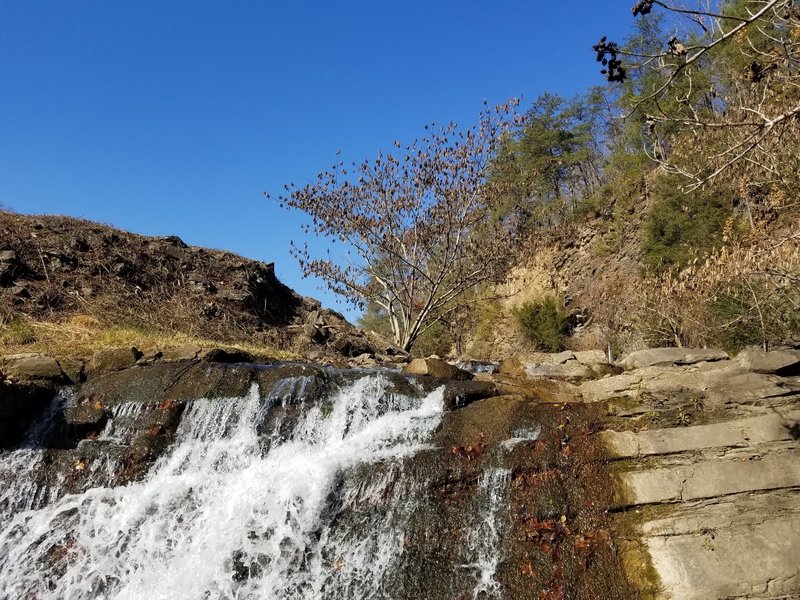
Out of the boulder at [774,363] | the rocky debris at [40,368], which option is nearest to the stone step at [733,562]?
the boulder at [774,363]

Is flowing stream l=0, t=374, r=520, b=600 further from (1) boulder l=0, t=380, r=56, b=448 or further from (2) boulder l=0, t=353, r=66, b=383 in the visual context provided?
(2) boulder l=0, t=353, r=66, b=383

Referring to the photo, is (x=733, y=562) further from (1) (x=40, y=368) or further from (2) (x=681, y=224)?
(2) (x=681, y=224)

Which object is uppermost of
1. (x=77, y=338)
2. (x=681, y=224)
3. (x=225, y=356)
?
(x=681, y=224)

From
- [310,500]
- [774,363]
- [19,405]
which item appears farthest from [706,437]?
Answer: [19,405]

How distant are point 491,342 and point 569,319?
2878 mm

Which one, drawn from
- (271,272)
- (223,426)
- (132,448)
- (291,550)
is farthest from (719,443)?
(271,272)

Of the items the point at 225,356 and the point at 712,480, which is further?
the point at 225,356

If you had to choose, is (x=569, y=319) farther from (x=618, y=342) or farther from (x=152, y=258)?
(x=152, y=258)

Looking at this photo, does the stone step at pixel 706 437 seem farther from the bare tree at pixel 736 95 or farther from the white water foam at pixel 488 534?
the bare tree at pixel 736 95

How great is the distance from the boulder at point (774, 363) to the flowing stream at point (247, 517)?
324cm

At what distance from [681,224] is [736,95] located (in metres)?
3.55

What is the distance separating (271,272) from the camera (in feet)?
61.5

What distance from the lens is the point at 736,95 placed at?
579 inches

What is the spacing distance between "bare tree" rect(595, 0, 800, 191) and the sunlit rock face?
3.30 m
